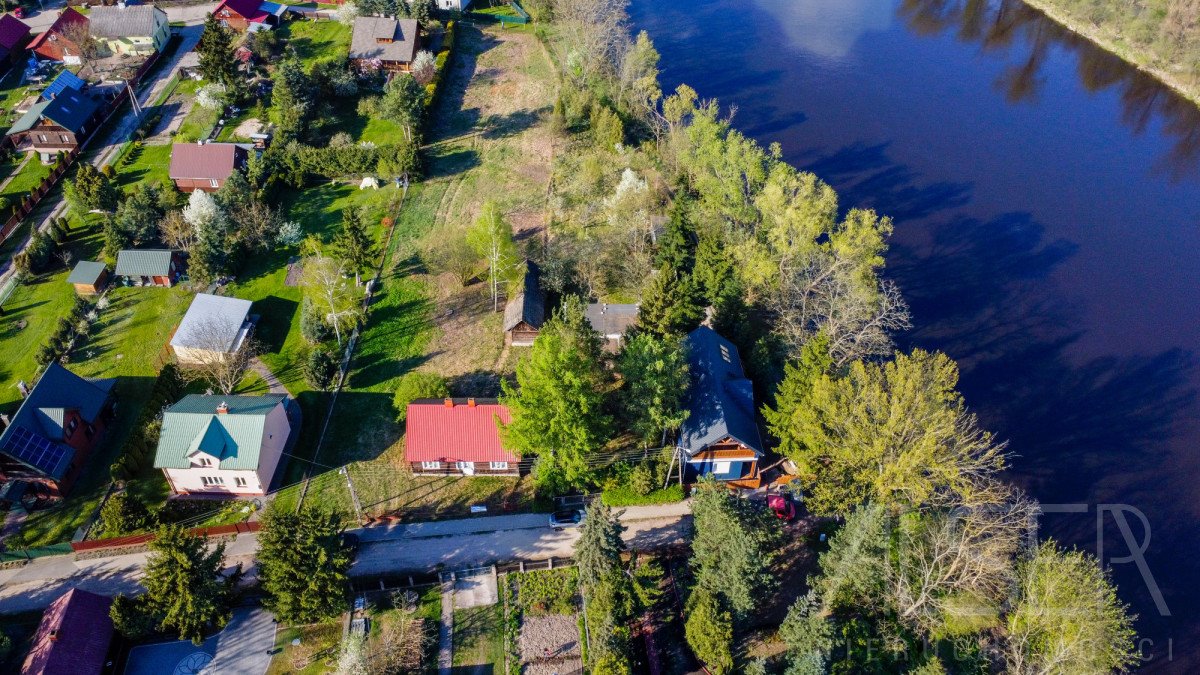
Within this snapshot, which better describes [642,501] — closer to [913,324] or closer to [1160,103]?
[913,324]

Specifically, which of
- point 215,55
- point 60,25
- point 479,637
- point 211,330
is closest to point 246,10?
point 215,55

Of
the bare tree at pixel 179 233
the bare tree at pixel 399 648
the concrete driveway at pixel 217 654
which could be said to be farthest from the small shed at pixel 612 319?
the bare tree at pixel 179 233

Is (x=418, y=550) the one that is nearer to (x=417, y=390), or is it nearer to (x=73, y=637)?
(x=417, y=390)

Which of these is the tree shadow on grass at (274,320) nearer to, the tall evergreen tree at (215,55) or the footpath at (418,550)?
the footpath at (418,550)

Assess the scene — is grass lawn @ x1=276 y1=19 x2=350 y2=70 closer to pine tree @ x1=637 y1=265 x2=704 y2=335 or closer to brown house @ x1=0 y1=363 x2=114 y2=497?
brown house @ x1=0 y1=363 x2=114 y2=497

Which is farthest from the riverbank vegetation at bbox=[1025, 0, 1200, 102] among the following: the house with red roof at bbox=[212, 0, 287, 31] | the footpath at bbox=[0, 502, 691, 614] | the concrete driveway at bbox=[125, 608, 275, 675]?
the concrete driveway at bbox=[125, 608, 275, 675]

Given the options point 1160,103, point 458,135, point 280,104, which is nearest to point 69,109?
point 280,104
